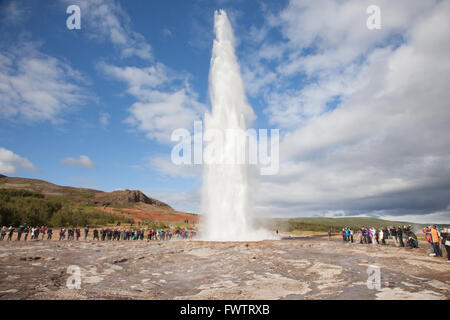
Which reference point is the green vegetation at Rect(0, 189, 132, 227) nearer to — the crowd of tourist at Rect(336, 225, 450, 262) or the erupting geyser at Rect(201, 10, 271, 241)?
the erupting geyser at Rect(201, 10, 271, 241)

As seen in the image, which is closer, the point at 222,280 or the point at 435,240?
the point at 222,280

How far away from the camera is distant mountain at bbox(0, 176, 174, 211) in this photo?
277ft

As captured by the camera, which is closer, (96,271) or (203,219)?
(96,271)

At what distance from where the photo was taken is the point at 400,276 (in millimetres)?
7617

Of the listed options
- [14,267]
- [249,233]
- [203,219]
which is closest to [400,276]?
[14,267]

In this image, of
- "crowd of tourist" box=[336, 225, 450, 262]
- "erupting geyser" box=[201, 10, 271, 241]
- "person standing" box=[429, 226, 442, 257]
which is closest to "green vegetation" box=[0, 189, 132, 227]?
"erupting geyser" box=[201, 10, 271, 241]

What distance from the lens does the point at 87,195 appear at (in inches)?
3664

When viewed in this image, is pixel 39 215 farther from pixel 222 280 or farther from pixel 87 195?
pixel 87 195

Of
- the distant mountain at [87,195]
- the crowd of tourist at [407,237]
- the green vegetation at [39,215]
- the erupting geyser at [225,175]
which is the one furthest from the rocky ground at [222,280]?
the distant mountain at [87,195]

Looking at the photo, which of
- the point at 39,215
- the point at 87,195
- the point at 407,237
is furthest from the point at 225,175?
the point at 87,195

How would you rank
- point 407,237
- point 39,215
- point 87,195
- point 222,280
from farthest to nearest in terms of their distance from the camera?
point 87,195 → point 39,215 → point 407,237 → point 222,280

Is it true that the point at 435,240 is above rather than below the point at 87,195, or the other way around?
below
